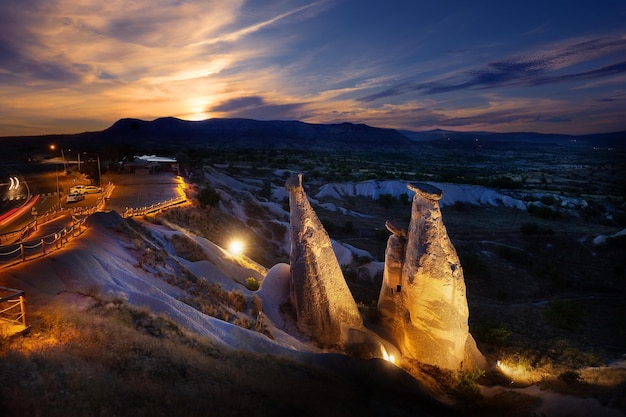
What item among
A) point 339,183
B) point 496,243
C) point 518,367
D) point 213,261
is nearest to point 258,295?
point 213,261

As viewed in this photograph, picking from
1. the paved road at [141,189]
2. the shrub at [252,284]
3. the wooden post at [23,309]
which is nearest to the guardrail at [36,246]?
the wooden post at [23,309]

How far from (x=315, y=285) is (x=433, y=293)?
420 centimetres

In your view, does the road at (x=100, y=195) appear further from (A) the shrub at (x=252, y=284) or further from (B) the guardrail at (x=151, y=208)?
(A) the shrub at (x=252, y=284)

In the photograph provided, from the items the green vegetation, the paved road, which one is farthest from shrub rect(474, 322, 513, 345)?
the paved road

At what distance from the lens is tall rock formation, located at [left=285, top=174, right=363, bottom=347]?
45.3 ft

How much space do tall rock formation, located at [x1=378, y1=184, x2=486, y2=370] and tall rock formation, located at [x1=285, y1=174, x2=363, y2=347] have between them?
7.31ft

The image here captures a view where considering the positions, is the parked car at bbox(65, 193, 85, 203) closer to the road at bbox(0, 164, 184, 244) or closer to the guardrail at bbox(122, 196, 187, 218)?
the road at bbox(0, 164, 184, 244)

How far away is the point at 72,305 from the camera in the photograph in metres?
9.41

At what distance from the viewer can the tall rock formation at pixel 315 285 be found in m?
13.8

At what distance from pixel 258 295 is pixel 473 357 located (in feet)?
28.7

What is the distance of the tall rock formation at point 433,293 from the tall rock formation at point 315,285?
2230 mm

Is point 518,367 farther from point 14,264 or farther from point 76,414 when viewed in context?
point 14,264

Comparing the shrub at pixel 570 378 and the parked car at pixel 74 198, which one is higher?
the parked car at pixel 74 198

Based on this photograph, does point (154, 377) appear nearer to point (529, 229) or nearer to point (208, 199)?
point (208, 199)
